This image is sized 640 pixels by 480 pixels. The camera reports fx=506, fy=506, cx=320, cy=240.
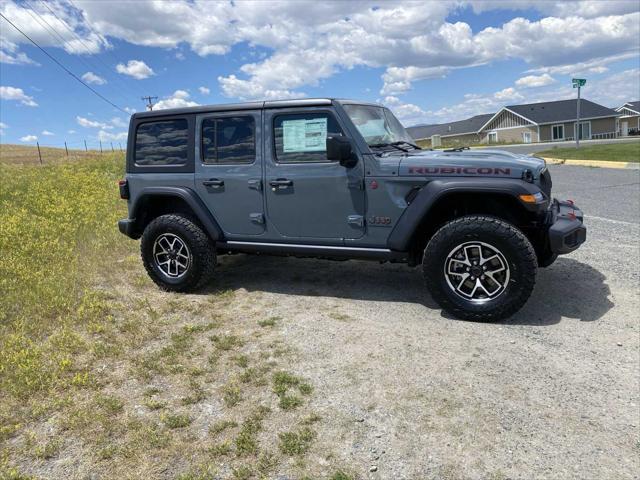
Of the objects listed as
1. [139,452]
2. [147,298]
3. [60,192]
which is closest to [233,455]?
[139,452]

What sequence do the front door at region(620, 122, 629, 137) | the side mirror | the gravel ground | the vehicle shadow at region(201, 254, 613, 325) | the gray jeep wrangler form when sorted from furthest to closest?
1. the front door at region(620, 122, 629, 137)
2. the vehicle shadow at region(201, 254, 613, 325)
3. the side mirror
4. the gray jeep wrangler
5. the gravel ground

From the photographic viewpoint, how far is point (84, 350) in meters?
3.95

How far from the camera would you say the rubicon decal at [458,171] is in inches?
159

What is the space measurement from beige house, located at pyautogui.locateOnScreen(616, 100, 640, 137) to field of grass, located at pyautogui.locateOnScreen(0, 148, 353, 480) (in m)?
70.3

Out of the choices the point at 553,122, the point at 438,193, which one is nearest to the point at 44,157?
the point at 438,193

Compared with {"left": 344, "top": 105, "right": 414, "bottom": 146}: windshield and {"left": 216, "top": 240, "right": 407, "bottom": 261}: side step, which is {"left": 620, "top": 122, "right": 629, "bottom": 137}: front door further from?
{"left": 216, "top": 240, "right": 407, "bottom": 261}: side step

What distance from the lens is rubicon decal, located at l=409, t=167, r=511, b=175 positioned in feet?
13.3

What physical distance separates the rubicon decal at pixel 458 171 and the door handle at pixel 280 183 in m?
1.16

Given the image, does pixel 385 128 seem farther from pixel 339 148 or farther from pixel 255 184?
pixel 255 184

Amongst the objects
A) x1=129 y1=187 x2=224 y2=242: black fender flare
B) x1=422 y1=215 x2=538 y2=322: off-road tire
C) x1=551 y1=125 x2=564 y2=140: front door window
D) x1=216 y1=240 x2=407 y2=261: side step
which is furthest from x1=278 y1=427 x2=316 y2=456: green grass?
x1=551 y1=125 x2=564 y2=140: front door window

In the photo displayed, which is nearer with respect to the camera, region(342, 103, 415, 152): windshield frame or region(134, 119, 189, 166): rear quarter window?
region(342, 103, 415, 152): windshield frame

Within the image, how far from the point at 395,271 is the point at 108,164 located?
20784 millimetres

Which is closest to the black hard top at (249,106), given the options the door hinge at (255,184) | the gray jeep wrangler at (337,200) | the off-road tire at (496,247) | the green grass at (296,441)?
the gray jeep wrangler at (337,200)

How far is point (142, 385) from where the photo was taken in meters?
3.42
